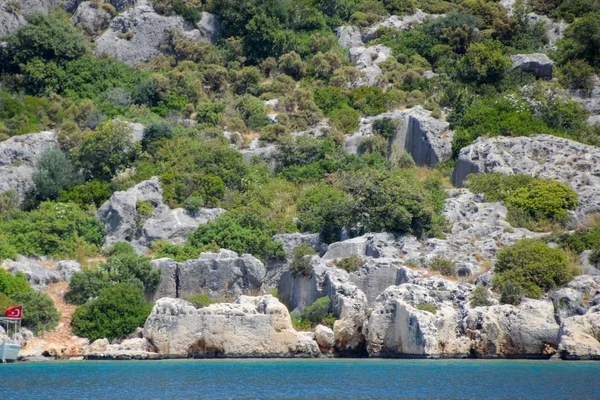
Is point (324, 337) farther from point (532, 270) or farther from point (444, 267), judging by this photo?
point (532, 270)

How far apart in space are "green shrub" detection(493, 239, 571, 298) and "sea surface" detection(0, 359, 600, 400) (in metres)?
4.04

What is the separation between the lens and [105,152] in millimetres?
51938

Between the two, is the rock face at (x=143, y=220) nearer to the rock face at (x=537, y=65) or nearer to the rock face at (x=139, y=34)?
the rock face at (x=139, y=34)

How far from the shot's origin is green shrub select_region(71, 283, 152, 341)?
3941 cm

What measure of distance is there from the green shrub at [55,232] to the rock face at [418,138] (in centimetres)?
1408

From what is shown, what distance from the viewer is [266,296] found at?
39250 millimetres

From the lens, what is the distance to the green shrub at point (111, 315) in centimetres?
3941

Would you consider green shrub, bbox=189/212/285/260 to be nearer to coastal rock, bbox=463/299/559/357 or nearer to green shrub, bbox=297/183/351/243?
green shrub, bbox=297/183/351/243

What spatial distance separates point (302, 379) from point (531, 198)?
684 inches

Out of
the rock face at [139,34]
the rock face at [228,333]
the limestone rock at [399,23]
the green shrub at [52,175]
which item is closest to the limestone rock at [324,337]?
the rock face at [228,333]

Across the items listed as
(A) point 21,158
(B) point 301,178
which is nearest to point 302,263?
(B) point 301,178

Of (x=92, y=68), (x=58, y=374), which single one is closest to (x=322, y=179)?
(x=92, y=68)

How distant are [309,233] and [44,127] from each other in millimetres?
17006

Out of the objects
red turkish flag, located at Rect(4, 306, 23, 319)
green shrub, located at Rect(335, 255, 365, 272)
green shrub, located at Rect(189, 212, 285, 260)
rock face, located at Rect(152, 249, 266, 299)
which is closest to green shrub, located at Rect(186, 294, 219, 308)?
rock face, located at Rect(152, 249, 266, 299)
